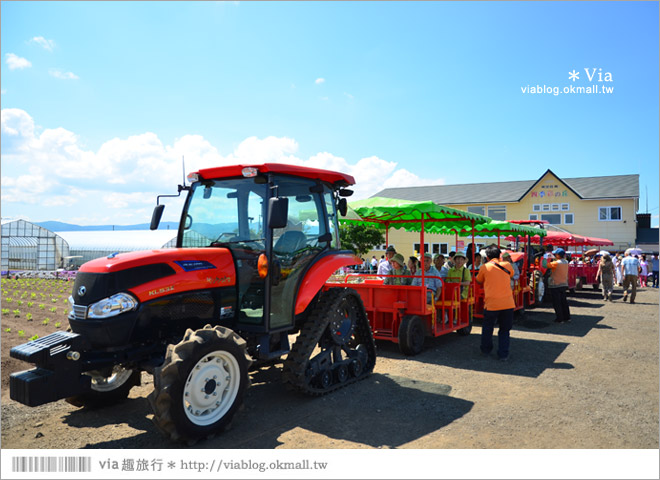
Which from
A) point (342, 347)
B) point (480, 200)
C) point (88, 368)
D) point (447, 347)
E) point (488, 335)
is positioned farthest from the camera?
point (480, 200)

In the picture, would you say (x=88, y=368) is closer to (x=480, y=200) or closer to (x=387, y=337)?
(x=387, y=337)

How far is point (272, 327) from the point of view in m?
4.64

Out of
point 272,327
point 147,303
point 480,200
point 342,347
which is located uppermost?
point 480,200

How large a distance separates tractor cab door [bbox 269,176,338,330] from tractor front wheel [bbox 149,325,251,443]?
72 cm

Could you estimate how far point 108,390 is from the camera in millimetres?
4641

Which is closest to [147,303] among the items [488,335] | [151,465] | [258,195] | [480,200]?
[151,465]

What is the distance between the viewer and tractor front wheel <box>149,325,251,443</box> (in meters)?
3.54

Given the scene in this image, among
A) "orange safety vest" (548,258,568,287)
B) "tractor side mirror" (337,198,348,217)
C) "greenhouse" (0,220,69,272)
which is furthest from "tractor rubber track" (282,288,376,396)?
"greenhouse" (0,220,69,272)

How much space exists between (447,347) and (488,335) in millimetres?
988

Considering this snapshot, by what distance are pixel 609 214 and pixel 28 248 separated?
39.8 m

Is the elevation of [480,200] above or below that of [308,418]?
above

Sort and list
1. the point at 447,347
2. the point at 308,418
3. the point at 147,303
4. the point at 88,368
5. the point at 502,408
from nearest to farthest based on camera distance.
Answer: the point at 88,368 → the point at 147,303 → the point at 308,418 → the point at 502,408 → the point at 447,347

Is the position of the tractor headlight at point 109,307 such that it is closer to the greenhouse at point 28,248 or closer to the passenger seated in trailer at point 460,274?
the passenger seated in trailer at point 460,274

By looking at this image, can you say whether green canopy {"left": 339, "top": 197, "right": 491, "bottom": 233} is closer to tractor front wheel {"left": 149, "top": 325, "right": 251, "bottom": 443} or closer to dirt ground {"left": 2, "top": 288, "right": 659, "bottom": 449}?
dirt ground {"left": 2, "top": 288, "right": 659, "bottom": 449}
